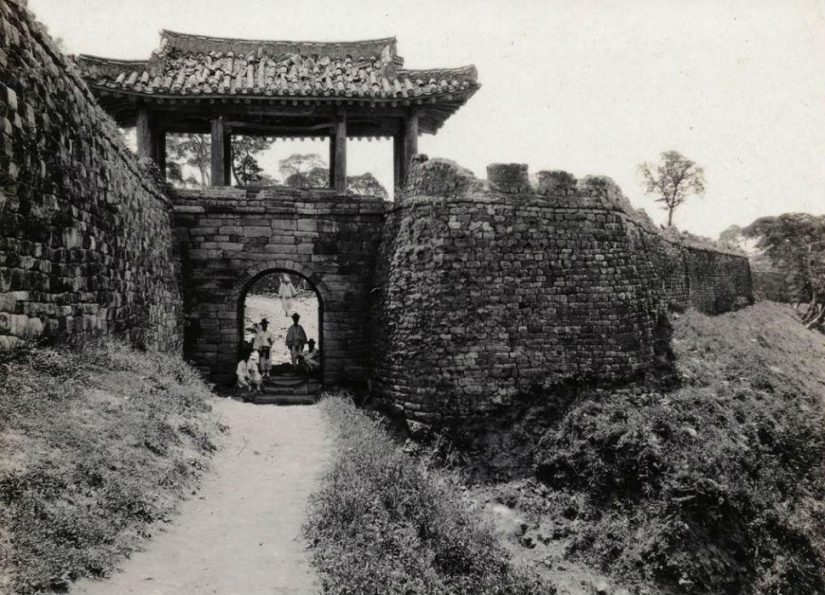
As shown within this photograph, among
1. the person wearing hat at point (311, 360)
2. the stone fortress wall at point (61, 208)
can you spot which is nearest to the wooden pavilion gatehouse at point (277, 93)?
the stone fortress wall at point (61, 208)

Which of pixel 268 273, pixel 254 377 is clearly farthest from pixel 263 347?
pixel 268 273

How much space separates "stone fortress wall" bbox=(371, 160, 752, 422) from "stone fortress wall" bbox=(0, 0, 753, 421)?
1.1 inches

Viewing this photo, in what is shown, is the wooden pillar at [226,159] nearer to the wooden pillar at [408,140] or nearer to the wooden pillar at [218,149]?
the wooden pillar at [218,149]

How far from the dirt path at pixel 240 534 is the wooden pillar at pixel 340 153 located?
5.76 m

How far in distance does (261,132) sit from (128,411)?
8358 millimetres

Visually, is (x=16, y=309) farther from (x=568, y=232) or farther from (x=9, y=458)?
(x=568, y=232)

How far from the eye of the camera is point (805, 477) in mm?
10125

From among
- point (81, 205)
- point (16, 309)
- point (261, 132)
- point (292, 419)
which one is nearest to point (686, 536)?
point (292, 419)

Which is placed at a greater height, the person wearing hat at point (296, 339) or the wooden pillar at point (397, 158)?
the wooden pillar at point (397, 158)

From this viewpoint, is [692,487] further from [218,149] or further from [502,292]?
[218,149]

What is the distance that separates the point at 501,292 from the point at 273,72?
740cm

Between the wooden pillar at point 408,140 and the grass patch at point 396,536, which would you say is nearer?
the grass patch at point 396,536

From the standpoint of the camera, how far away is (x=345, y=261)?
455 inches

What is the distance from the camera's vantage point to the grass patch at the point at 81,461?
3.43 metres
